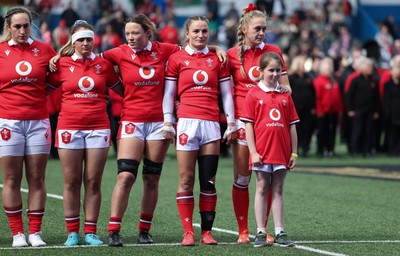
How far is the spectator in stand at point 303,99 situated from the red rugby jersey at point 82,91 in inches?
548

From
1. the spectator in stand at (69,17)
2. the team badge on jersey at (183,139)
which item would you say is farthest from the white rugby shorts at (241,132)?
the spectator in stand at (69,17)

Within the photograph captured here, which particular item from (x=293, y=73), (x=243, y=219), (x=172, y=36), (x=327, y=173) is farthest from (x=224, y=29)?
(x=243, y=219)

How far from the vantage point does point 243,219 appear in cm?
1065

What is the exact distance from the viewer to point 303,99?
24.2 metres

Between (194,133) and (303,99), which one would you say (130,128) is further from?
(303,99)

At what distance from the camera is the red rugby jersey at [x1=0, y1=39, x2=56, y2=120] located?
33.9ft

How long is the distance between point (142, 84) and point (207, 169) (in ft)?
3.32

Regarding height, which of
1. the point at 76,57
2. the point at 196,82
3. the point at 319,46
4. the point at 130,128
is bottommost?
the point at 130,128

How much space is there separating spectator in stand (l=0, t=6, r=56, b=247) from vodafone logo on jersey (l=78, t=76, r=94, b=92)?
1.21 ft

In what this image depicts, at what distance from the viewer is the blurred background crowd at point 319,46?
81.0 ft

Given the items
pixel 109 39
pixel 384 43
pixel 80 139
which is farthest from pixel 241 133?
pixel 384 43

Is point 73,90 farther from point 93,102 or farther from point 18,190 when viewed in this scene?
point 18,190

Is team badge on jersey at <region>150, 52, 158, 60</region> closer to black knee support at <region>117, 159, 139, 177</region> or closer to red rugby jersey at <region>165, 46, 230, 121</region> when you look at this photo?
red rugby jersey at <region>165, 46, 230, 121</region>

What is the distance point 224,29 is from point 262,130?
78.2 ft
